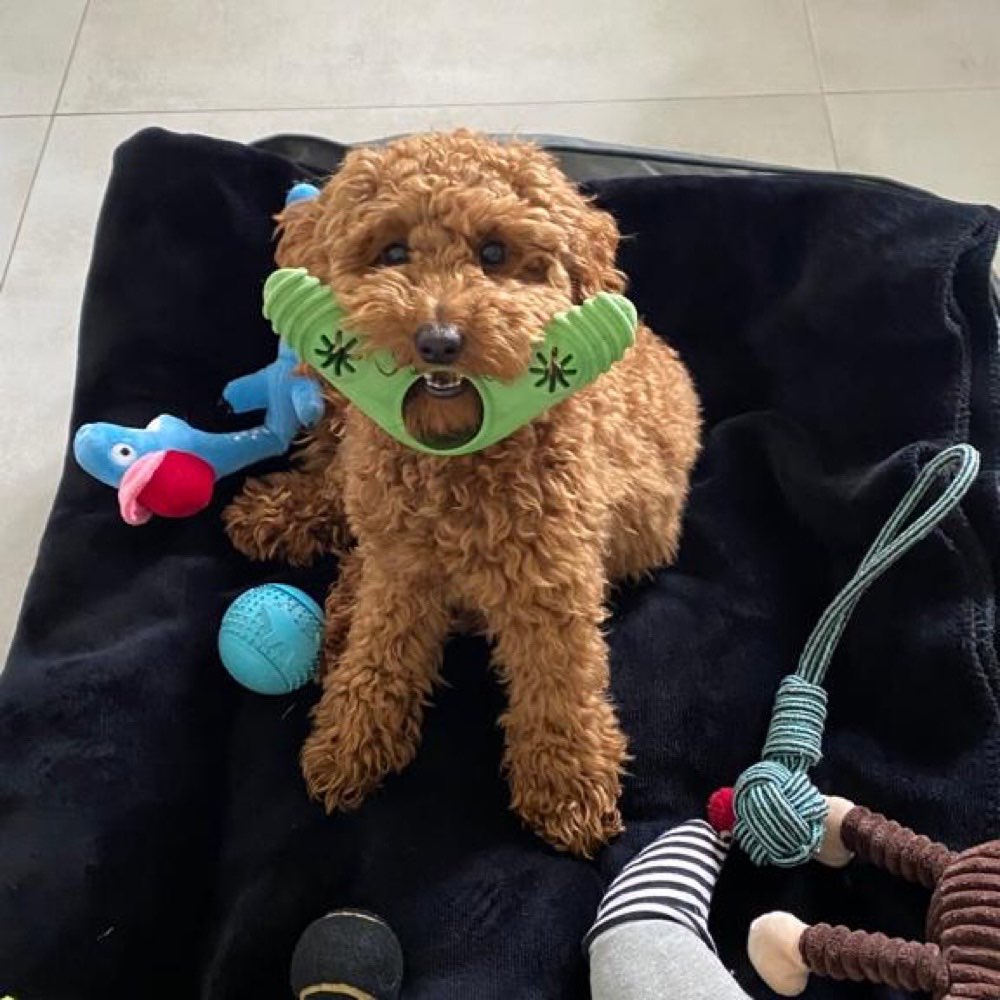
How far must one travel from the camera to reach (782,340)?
A: 59.0 inches

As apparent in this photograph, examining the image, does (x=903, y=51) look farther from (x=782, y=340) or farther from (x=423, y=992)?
(x=423, y=992)

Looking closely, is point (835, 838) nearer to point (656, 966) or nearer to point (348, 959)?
point (656, 966)

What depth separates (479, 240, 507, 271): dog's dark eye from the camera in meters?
0.98

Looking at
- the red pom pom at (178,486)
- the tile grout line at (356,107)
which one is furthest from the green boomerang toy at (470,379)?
the tile grout line at (356,107)

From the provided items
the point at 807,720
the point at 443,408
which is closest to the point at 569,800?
the point at 807,720

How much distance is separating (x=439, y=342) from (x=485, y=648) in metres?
0.49

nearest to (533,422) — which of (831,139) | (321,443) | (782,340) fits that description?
(321,443)

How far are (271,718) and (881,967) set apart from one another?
24.3 inches

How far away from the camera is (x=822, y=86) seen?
80.7 inches

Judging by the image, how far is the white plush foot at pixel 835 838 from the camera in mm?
1130

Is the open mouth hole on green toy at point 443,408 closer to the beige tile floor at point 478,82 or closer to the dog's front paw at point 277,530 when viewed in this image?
the dog's front paw at point 277,530

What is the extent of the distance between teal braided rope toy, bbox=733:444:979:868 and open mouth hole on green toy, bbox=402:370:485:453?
15.9 inches

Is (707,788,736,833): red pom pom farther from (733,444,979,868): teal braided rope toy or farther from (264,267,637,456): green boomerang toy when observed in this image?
(264,267,637,456): green boomerang toy

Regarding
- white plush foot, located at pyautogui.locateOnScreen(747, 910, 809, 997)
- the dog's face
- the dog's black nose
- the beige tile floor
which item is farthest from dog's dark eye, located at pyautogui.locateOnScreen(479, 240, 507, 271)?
the beige tile floor
